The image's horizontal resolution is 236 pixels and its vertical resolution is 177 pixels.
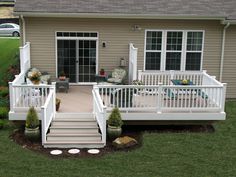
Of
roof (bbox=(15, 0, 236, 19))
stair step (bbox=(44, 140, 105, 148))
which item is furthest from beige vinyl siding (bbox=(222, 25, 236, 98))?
stair step (bbox=(44, 140, 105, 148))

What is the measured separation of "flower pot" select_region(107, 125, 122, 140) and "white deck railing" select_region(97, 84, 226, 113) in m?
0.77

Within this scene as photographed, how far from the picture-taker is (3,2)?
57594mm

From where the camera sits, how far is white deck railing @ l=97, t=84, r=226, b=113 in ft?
41.9

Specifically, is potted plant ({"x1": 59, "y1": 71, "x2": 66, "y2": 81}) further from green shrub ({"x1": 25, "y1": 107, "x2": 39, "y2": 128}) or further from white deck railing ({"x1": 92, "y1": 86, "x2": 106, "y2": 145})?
green shrub ({"x1": 25, "y1": 107, "x2": 39, "y2": 128})

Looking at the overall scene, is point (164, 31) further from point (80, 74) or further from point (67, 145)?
point (67, 145)

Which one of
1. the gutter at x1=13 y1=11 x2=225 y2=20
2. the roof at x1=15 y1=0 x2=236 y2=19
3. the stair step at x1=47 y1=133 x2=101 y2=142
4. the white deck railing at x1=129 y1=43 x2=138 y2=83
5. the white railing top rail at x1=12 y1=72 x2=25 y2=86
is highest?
the roof at x1=15 y1=0 x2=236 y2=19

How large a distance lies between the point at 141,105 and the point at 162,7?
5.54 metres

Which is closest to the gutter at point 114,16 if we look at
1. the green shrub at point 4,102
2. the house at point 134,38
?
the house at point 134,38

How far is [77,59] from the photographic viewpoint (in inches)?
673

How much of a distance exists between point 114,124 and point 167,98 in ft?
6.83

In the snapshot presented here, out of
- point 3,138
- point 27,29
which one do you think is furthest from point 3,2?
point 3,138

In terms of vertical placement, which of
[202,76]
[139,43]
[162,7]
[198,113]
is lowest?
[198,113]

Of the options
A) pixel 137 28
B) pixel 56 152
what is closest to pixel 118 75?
pixel 137 28

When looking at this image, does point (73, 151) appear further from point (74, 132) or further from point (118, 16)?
point (118, 16)
